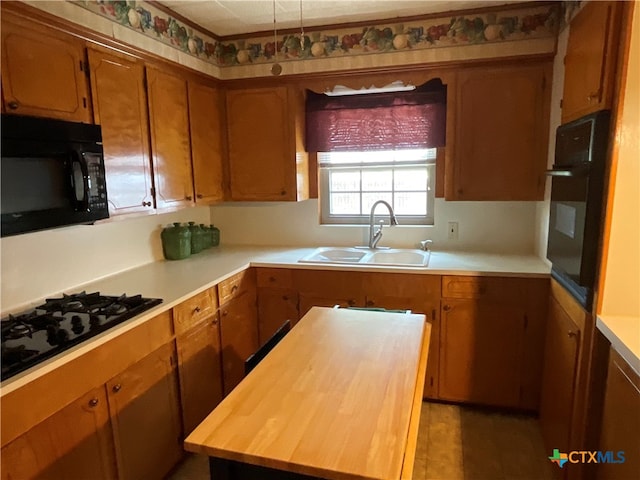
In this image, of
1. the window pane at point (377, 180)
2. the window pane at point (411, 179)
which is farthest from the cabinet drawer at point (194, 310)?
the window pane at point (411, 179)

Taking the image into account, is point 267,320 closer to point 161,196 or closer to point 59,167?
point 161,196

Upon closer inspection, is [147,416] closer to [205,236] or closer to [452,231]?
[205,236]

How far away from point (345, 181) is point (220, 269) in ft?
4.14

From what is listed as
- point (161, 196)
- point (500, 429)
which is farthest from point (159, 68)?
point (500, 429)

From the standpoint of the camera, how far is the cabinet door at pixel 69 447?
1386 mm

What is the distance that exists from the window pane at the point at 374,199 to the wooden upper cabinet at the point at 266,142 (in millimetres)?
521

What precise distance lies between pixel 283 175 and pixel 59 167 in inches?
61.3

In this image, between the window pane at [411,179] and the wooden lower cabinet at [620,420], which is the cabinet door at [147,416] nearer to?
the wooden lower cabinet at [620,420]

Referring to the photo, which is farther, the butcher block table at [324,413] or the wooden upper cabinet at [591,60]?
the wooden upper cabinet at [591,60]

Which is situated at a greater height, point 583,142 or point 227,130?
point 227,130

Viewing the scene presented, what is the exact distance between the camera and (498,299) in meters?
2.54

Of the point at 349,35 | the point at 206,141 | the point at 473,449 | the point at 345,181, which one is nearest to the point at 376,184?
the point at 345,181

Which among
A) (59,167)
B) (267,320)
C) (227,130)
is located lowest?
(267,320)

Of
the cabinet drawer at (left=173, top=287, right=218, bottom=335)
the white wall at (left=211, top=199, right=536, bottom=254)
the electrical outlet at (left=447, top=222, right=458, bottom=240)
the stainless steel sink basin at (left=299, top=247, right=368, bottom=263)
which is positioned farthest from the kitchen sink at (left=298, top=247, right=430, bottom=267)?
the cabinet drawer at (left=173, top=287, right=218, bottom=335)
